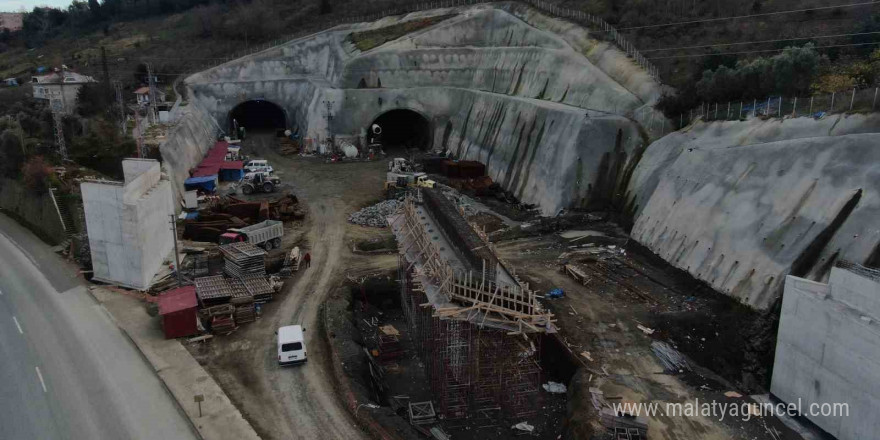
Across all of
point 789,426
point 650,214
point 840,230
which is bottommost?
point 789,426

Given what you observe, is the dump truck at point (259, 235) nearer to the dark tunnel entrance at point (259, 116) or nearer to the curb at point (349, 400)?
the curb at point (349, 400)

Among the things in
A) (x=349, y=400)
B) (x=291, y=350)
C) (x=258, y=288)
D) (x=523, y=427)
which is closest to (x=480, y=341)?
(x=523, y=427)

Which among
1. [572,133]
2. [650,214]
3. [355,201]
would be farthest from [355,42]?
[650,214]

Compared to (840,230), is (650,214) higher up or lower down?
lower down

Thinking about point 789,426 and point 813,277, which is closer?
point 789,426

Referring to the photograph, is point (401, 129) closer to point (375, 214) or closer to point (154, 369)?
point (375, 214)

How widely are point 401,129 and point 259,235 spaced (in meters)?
35.6

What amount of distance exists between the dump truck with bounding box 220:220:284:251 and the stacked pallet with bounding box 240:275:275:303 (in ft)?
18.0

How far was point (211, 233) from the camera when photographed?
114 ft

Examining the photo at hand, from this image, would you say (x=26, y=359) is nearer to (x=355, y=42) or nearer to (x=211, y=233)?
(x=211, y=233)

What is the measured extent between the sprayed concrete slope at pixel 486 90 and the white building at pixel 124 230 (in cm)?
2301

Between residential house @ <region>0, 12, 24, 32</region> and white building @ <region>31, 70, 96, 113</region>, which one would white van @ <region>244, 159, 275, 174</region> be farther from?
residential house @ <region>0, 12, 24, 32</region>

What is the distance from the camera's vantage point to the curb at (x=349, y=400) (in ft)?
56.1

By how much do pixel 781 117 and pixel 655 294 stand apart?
35.4 ft
